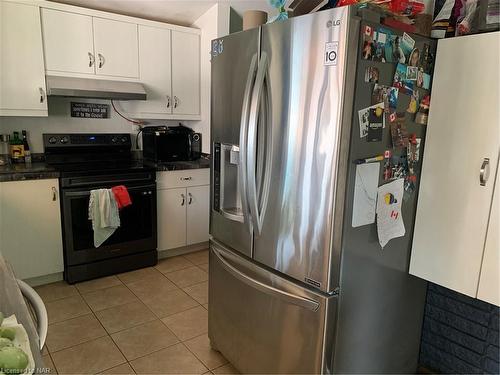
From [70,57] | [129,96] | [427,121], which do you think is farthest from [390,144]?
[70,57]

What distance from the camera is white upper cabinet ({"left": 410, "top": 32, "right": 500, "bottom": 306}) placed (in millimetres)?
1448

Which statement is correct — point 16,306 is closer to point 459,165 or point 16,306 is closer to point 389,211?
point 389,211

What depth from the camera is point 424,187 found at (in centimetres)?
168

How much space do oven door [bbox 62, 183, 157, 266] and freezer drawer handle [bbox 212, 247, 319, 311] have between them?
1307 mm

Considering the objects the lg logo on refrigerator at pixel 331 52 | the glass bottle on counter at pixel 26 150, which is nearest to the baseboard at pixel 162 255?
the glass bottle on counter at pixel 26 150

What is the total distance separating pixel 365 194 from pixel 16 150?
2.79 meters

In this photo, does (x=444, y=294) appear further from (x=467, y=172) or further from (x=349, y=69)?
(x=349, y=69)

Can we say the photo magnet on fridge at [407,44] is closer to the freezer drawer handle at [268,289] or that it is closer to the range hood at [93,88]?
the freezer drawer handle at [268,289]

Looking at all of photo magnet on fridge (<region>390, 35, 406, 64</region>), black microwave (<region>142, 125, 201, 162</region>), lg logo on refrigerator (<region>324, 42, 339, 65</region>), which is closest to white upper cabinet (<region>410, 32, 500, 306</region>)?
photo magnet on fridge (<region>390, 35, 406, 64</region>)

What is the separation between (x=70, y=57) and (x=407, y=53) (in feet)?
8.36

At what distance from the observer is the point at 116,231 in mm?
2988

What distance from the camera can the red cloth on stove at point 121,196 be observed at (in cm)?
287

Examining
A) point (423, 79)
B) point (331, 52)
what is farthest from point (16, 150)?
point (423, 79)

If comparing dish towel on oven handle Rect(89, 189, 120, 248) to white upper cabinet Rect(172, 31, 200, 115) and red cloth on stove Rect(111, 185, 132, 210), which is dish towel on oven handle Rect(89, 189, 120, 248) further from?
white upper cabinet Rect(172, 31, 200, 115)
